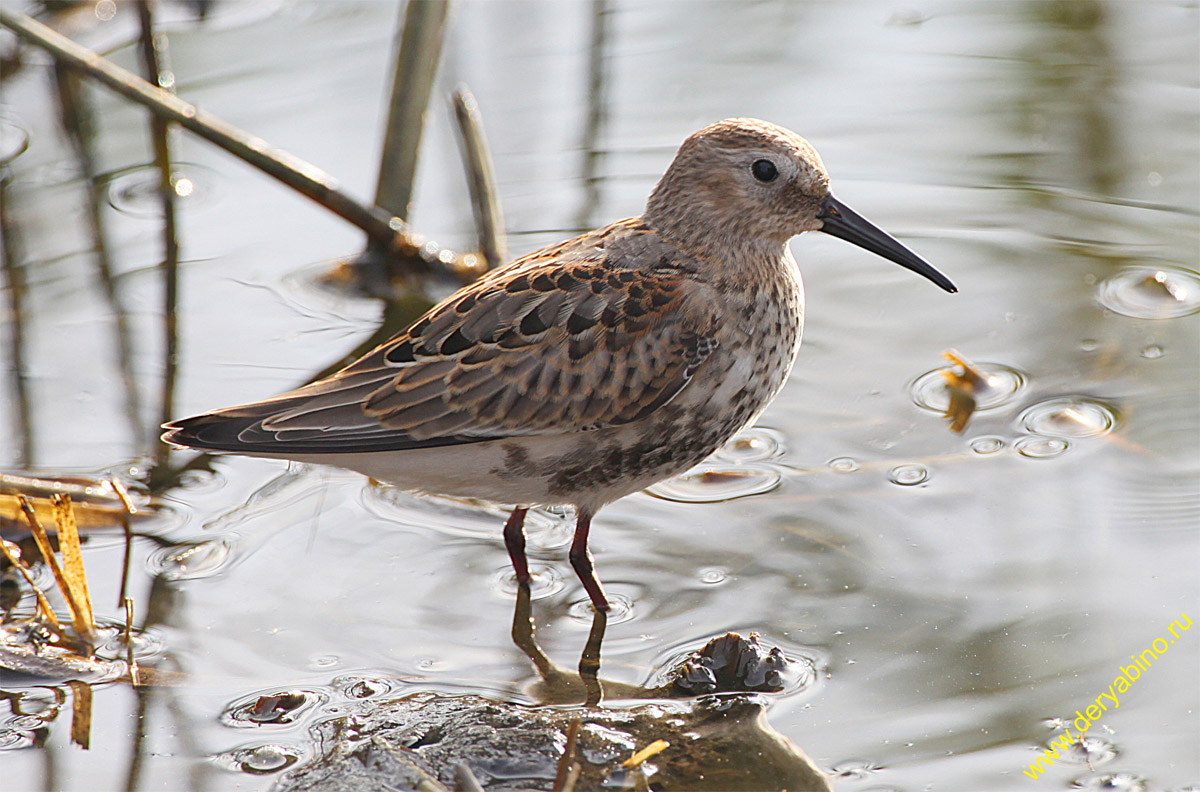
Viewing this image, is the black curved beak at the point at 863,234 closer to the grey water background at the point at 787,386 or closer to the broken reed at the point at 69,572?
the grey water background at the point at 787,386

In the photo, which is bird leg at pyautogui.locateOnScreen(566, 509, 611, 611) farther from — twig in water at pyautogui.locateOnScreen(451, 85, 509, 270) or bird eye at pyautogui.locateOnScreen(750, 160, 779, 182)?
twig in water at pyautogui.locateOnScreen(451, 85, 509, 270)

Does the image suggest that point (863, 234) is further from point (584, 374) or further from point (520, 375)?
point (520, 375)

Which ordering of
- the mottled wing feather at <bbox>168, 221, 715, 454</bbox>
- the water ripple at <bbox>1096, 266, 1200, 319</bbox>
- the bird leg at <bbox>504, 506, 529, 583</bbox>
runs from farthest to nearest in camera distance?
the water ripple at <bbox>1096, 266, 1200, 319</bbox> → the bird leg at <bbox>504, 506, 529, 583</bbox> → the mottled wing feather at <bbox>168, 221, 715, 454</bbox>

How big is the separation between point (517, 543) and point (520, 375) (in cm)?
77

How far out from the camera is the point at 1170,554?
499 centimetres

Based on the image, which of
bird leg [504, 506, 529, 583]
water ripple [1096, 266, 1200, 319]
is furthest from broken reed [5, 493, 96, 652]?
water ripple [1096, 266, 1200, 319]

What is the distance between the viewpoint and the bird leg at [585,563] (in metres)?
4.95

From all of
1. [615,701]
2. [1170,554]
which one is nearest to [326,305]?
[615,701]

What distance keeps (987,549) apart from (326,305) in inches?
138

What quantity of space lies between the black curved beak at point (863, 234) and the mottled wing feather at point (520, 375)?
67 cm

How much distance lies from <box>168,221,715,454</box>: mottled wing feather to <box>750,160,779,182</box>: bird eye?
475 millimetres

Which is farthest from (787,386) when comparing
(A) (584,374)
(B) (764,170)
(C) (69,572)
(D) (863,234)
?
(C) (69,572)

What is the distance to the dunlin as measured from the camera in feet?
15.3

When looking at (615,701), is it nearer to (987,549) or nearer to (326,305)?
(987,549)
